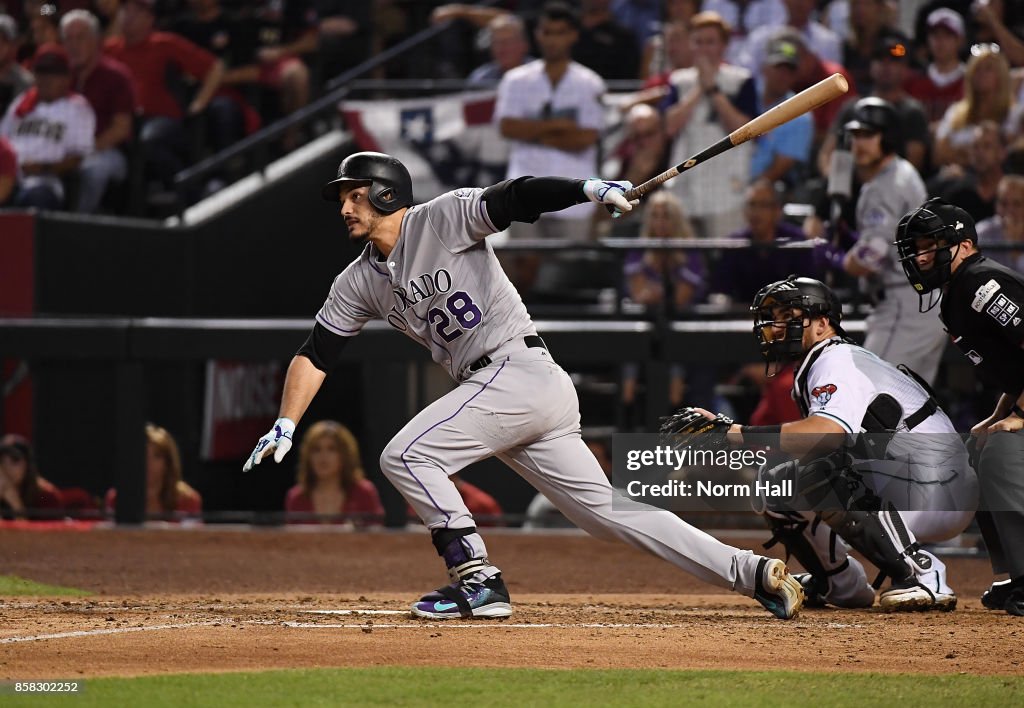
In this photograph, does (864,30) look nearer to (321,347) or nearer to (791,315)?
(791,315)

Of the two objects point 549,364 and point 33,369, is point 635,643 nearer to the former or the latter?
point 549,364

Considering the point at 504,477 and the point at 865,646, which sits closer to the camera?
the point at 865,646

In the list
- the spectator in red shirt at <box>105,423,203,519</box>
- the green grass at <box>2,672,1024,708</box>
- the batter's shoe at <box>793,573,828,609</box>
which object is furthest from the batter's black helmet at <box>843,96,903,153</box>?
the spectator in red shirt at <box>105,423,203,519</box>

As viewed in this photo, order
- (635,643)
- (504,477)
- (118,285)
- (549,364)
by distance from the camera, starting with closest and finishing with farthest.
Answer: (635,643) → (549,364) → (504,477) → (118,285)

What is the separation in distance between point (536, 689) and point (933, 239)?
2761mm

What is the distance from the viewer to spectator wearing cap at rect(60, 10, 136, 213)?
12.0 meters

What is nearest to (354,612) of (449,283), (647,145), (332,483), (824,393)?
(449,283)

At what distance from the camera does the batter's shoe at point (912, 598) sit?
6293mm

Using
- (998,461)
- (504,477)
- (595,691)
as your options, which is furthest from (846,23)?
(595,691)

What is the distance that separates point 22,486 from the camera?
1010cm

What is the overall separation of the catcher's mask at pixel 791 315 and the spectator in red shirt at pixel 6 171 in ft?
23.5

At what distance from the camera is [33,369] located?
10188 millimetres

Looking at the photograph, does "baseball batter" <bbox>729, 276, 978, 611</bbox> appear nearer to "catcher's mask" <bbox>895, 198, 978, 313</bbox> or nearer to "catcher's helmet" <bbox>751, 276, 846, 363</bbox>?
"catcher's helmet" <bbox>751, 276, 846, 363</bbox>

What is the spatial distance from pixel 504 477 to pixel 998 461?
14.2 ft
